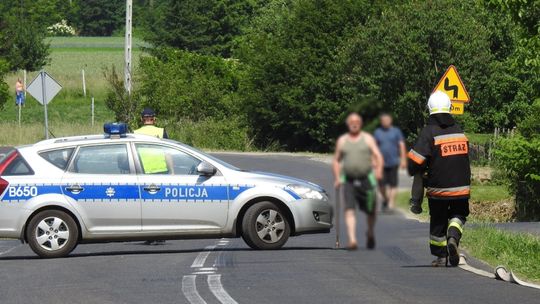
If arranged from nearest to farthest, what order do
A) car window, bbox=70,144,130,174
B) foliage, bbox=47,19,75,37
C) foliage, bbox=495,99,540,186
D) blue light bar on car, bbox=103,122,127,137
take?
foliage, bbox=47,19,75,37, blue light bar on car, bbox=103,122,127,137, car window, bbox=70,144,130,174, foliage, bbox=495,99,540,186

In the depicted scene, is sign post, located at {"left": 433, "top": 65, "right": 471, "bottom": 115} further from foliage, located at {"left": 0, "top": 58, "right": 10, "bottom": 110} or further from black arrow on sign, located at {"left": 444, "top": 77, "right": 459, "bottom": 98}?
foliage, located at {"left": 0, "top": 58, "right": 10, "bottom": 110}

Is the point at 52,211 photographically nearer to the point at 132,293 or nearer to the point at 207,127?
the point at 132,293

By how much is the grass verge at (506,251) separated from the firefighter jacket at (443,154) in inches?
810

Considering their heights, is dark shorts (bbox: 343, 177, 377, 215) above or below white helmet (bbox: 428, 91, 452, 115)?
below

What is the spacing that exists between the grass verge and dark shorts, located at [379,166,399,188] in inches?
849

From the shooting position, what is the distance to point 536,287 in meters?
23.2

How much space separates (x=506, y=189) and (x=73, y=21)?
3841 cm

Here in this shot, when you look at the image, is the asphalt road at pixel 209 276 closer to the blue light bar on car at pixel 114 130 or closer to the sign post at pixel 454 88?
the blue light bar on car at pixel 114 130

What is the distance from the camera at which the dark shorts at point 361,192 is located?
2.53 m

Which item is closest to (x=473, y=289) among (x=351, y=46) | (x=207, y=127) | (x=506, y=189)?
(x=506, y=189)

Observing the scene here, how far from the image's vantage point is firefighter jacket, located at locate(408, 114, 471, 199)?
3371mm

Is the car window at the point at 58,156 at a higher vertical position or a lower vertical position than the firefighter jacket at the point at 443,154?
lower

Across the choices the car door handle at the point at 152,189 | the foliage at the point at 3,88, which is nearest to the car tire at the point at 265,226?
the car door handle at the point at 152,189

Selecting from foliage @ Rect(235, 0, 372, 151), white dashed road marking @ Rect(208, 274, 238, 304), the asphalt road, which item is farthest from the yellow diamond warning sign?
white dashed road marking @ Rect(208, 274, 238, 304)
